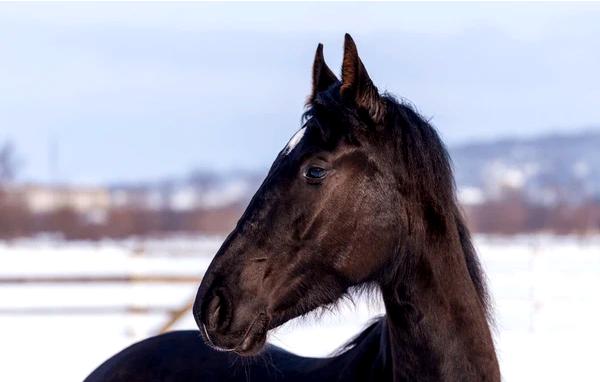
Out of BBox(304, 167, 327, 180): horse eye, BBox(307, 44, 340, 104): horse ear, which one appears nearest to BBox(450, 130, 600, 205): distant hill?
BBox(307, 44, 340, 104): horse ear

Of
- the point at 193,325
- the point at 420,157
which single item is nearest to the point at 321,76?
the point at 420,157

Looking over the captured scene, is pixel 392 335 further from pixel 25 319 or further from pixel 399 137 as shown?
pixel 25 319

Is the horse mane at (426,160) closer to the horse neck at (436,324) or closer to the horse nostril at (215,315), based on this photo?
the horse neck at (436,324)

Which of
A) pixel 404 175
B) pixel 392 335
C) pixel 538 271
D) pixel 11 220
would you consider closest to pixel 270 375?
pixel 392 335

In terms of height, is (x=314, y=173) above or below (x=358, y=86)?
below

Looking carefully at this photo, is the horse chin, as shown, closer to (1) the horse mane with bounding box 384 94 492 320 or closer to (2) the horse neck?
(2) the horse neck

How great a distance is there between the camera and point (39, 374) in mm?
10375

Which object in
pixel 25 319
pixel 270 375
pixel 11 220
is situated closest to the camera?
pixel 270 375

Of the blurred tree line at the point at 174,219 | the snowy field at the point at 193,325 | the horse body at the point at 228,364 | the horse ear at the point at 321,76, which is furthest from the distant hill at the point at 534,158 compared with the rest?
the horse ear at the point at 321,76

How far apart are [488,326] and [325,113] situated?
97 cm

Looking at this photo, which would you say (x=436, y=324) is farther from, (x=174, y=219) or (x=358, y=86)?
(x=174, y=219)

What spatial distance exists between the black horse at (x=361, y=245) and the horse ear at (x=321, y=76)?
9cm

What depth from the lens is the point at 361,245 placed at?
349 cm

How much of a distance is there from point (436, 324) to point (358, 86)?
33.9 inches
